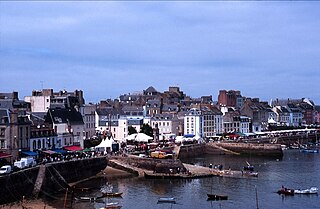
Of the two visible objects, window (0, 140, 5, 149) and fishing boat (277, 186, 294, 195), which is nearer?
fishing boat (277, 186, 294, 195)

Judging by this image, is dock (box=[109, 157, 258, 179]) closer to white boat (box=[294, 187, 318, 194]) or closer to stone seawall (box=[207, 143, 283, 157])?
white boat (box=[294, 187, 318, 194])

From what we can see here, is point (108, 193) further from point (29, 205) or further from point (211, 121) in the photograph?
point (211, 121)

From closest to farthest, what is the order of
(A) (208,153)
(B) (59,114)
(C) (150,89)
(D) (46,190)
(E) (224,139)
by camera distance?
(D) (46,190), (B) (59,114), (A) (208,153), (E) (224,139), (C) (150,89)

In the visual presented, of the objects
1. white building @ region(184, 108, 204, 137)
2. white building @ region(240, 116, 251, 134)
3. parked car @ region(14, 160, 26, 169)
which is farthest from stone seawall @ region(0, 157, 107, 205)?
white building @ region(240, 116, 251, 134)

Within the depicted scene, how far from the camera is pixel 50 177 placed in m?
49.2

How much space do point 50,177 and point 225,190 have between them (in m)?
15.0

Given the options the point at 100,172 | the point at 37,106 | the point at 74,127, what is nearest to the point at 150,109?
the point at 37,106

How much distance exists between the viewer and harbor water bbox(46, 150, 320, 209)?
147 feet

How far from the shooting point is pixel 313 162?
246 feet

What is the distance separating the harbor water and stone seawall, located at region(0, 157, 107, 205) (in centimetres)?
153

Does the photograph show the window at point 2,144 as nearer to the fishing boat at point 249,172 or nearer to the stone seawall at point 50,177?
the stone seawall at point 50,177

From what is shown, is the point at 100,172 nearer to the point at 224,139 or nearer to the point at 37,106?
the point at 37,106

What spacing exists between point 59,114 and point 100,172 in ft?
37.9

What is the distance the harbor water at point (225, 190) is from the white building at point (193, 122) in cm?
3079
